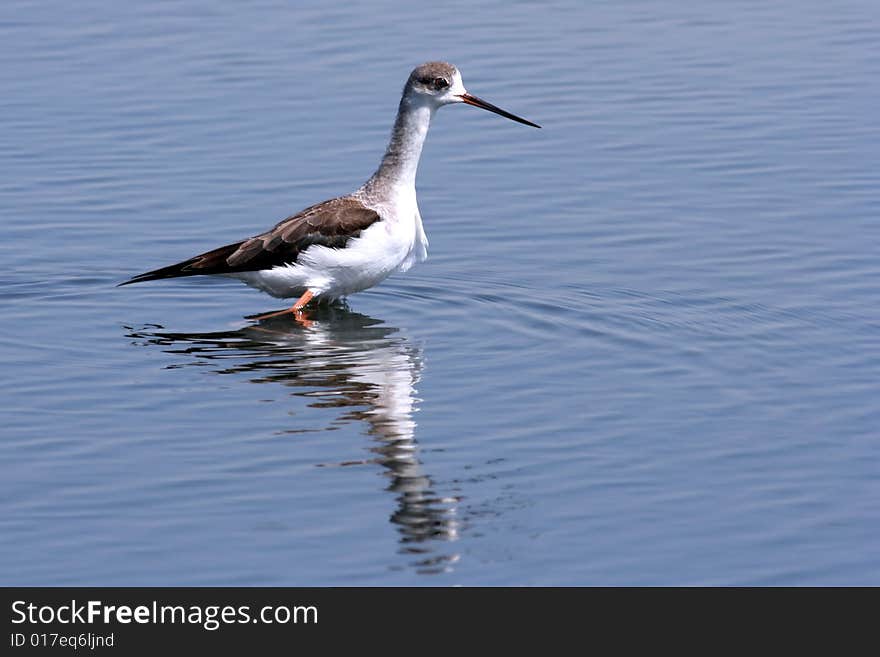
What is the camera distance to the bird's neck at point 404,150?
567 inches

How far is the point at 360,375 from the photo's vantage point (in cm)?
1248

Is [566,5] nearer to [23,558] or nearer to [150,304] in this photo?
[150,304]

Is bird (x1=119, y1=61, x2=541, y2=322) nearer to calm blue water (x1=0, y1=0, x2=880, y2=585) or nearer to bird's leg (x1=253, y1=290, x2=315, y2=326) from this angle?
bird's leg (x1=253, y1=290, x2=315, y2=326)

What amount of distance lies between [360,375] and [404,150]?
2733 mm

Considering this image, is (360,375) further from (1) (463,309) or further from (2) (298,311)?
(2) (298,311)

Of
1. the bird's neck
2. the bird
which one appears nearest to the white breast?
the bird

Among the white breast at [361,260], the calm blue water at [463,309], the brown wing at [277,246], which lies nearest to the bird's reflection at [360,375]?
the calm blue water at [463,309]

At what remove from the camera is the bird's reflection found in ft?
31.2

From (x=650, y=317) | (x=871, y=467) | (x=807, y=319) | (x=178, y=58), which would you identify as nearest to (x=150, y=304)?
(x=650, y=317)

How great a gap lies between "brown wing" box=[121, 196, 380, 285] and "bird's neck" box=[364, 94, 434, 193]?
31 centimetres

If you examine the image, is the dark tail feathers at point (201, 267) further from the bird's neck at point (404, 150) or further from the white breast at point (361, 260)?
the bird's neck at point (404, 150)

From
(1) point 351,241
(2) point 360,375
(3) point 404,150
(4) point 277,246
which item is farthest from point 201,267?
(2) point 360,375

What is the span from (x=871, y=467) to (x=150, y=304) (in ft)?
22.3

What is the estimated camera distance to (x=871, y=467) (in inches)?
402
